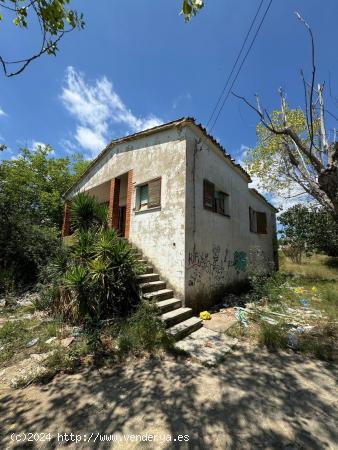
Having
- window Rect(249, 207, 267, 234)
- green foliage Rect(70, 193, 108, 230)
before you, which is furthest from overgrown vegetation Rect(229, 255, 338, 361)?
green foliage Rect(70, 193, 108, 230)

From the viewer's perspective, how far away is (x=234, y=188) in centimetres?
923

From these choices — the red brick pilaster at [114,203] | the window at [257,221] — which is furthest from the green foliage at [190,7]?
the window at [257,221]

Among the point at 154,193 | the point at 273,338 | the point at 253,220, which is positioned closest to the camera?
the point at 273,338

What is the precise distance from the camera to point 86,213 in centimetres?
726

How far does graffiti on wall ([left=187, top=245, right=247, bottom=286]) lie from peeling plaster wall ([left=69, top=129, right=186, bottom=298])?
1.49 feet

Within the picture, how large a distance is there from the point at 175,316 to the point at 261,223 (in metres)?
9.07

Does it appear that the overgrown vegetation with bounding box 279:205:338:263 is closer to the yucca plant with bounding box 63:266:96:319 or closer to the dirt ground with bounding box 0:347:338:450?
the dirt ground with bounding box 0:347:338:450

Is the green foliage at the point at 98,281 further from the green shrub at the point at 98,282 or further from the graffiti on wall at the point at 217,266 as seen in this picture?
the graffiti on wall at the point at 217,266

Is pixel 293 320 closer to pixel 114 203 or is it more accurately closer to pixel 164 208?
pixel 164 208

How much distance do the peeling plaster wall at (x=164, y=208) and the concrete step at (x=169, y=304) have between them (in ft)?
0.83

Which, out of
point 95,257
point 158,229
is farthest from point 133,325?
point 158,229

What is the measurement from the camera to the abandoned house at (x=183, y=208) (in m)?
6.13

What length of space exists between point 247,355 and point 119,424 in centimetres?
270

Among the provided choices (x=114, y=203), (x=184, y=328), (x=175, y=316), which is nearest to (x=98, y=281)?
(x=175, y=316)
